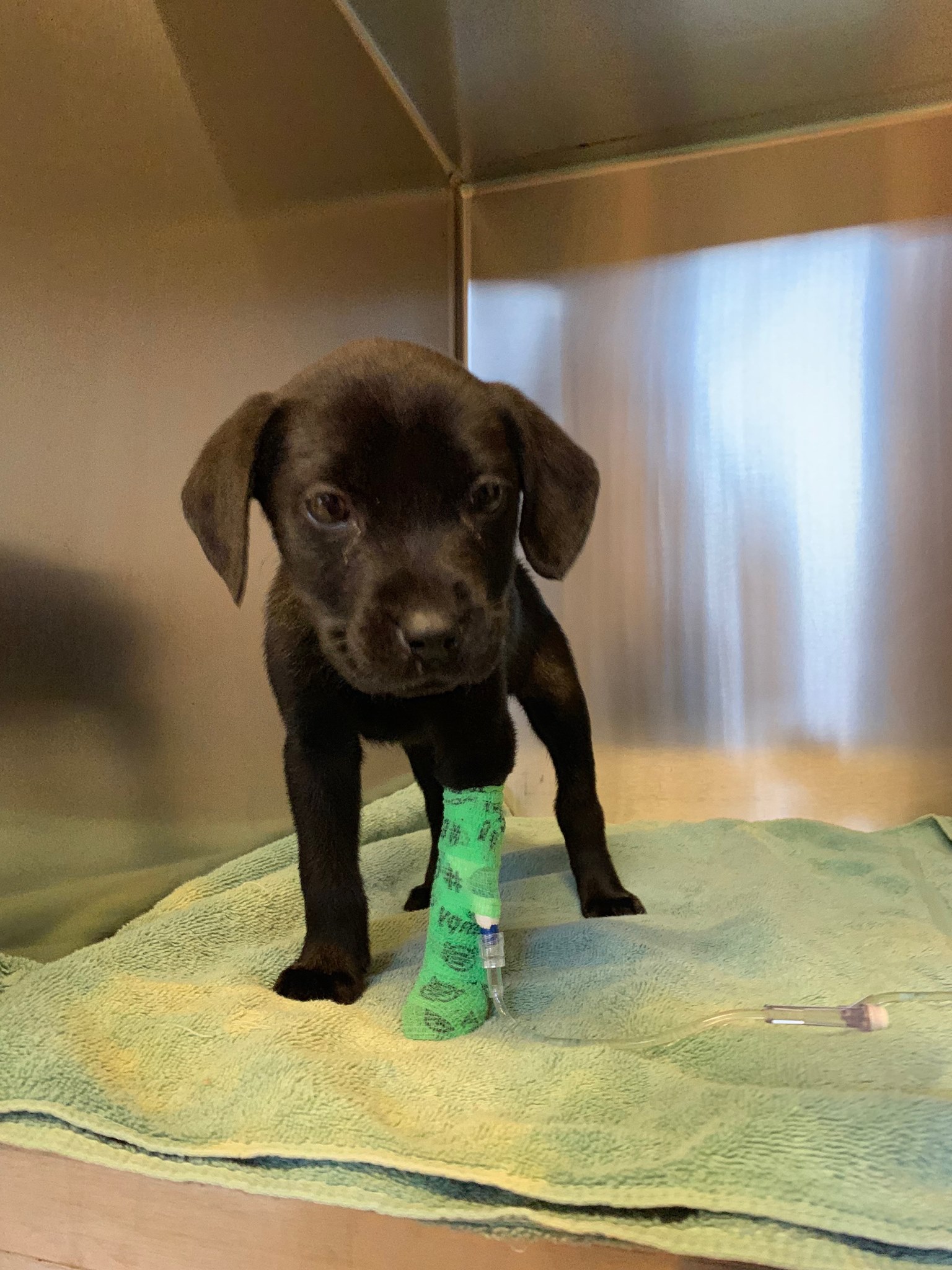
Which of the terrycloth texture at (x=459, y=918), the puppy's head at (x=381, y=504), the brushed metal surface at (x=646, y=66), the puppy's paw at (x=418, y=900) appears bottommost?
the puppy's paw at (x=418, y=900)

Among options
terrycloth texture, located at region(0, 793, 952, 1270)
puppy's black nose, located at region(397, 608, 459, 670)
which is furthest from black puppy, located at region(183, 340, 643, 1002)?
terrycloth texture, located at region(0, 793, 952, 1270)

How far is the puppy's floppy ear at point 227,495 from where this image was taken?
3.39 feet

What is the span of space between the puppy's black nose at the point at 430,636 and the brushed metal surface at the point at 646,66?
148 cm

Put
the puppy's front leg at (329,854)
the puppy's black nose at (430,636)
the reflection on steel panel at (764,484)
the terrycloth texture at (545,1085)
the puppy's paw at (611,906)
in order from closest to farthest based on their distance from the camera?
the terrycloth texture at (545,1085), the puppy's black nose at (430,636), the puppy's front leg at (329,854), the puppy's paw at (611,906), the reflection on steel panel at (764,484)

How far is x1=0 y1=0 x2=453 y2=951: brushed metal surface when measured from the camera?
1204mm

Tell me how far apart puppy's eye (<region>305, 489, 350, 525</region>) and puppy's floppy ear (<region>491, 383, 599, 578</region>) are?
251mm

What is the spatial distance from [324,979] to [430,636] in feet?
1.55

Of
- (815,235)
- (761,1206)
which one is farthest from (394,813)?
(815,235)

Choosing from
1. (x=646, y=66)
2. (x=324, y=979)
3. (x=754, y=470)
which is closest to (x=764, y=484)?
(x=754, y=470)

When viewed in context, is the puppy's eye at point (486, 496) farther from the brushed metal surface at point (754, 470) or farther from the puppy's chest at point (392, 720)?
the brushed metal surface at point (754, 470)

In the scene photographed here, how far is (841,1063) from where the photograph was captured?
0.87 meters

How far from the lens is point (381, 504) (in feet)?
3.28

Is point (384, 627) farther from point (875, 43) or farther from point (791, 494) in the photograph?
point (875, 43)

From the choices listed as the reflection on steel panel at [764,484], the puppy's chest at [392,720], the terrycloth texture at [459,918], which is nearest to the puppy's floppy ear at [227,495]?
the puppy's chest at [392,720]
